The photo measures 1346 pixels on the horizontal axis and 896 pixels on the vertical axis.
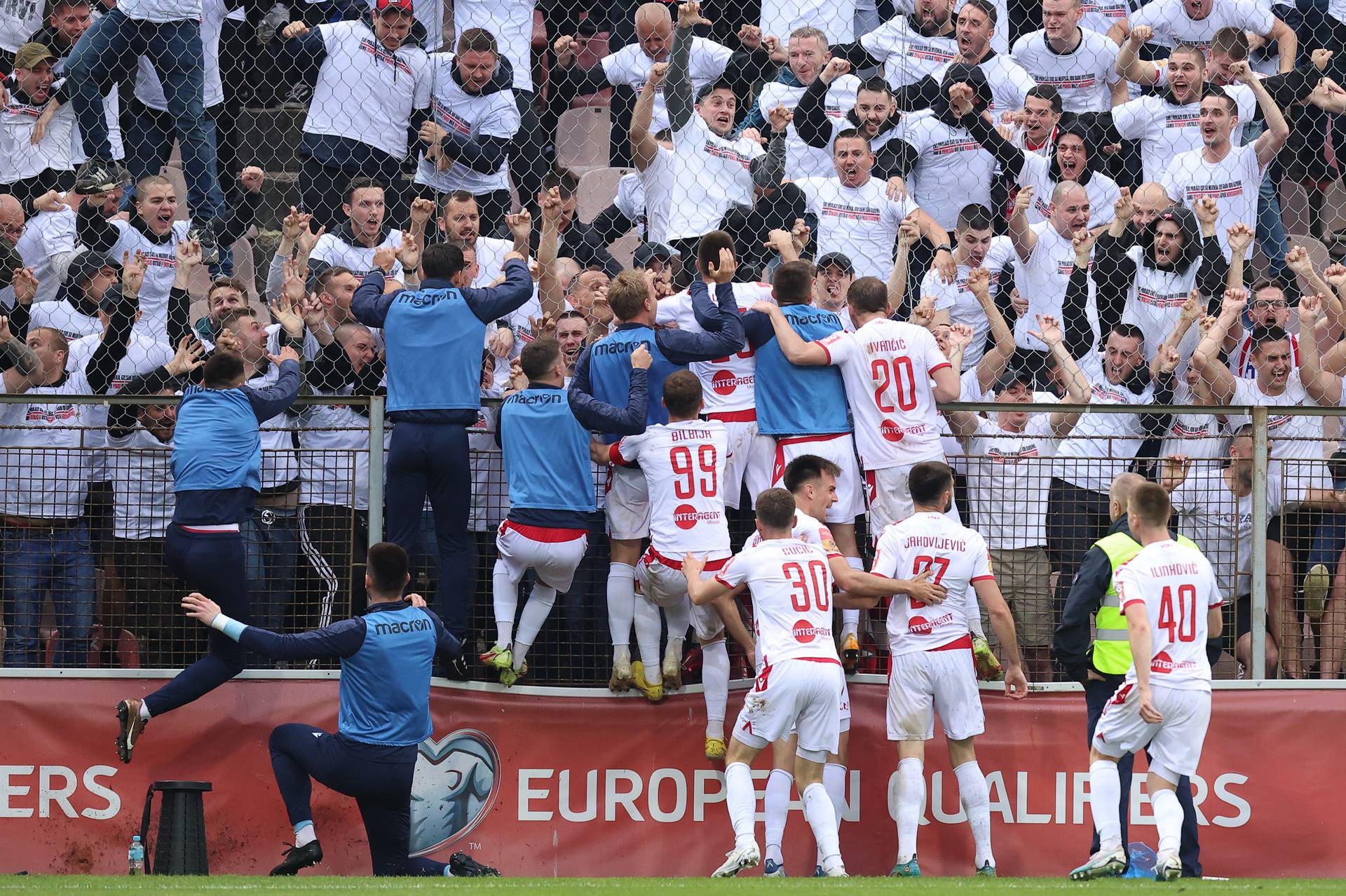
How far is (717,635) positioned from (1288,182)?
17.3 ft

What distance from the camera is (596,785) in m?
8.74

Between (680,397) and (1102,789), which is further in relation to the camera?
(680,397)

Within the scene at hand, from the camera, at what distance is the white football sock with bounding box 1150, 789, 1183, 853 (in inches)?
284

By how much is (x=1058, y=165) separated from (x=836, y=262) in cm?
213

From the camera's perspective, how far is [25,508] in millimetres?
8727

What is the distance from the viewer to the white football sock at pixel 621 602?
8602 millimetres

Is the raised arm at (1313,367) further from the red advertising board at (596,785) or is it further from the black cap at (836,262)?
the black cap at (836,262)

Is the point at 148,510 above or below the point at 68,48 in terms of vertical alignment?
below

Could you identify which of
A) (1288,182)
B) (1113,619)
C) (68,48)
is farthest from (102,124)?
(1288,182)

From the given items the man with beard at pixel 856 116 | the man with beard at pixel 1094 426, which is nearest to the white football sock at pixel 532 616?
the man with beard at pixel 1094 426

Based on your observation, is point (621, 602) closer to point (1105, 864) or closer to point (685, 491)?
point (685, 491)

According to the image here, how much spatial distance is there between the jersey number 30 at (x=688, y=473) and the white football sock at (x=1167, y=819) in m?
2.55

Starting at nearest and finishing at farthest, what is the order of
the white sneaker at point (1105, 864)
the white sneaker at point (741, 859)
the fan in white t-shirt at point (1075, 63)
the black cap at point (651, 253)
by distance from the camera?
1. the white sneaker at point (1105, 864)
2. the white sneaker at point (741, 859)
3. the black cap at point (651, 253)
4. the fan in white t-shirt at point (1075, 63)

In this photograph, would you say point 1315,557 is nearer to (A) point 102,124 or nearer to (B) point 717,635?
(B) point 717,635
